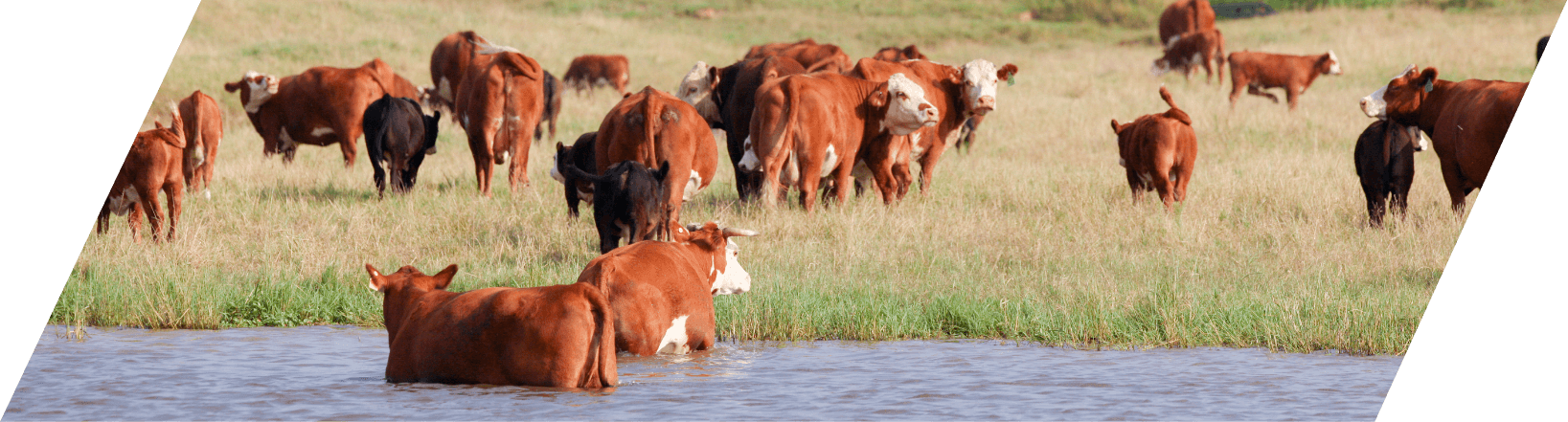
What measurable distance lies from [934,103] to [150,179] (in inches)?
246

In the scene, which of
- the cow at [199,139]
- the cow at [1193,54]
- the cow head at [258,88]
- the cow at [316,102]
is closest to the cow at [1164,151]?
the cow at [316,102]

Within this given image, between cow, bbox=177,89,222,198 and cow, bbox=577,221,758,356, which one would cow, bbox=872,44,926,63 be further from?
cow, bbox=577,221,758,356

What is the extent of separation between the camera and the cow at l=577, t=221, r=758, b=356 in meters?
6.40

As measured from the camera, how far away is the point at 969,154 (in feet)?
56.0

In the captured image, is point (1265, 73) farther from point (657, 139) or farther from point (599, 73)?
point (657, 139)

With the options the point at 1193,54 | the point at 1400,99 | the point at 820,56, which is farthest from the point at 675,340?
the point at 1193,54

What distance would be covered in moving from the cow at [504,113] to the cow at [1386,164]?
23.8ft

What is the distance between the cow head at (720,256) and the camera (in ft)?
23.9

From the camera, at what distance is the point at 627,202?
8.61 meters

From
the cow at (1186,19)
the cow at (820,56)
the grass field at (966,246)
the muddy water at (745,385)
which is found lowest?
the cow at (1186,19)

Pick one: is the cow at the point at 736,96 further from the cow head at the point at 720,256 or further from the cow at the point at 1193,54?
the cow at the point at 1193,54

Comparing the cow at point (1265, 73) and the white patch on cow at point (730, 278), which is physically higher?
the white patch on cow at point (730, 278)

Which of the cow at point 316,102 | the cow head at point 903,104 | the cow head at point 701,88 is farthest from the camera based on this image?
the cow at point 316,102

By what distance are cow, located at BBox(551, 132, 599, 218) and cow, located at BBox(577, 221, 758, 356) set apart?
11.3 ft
